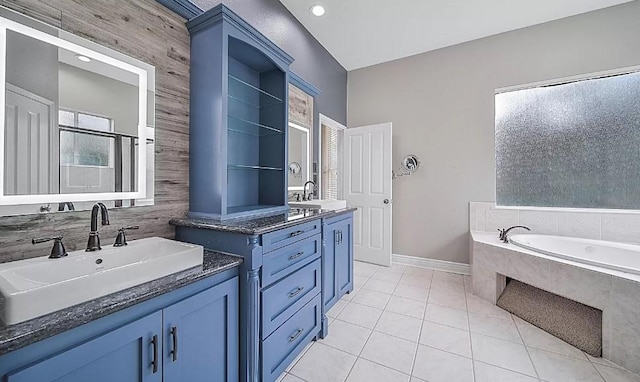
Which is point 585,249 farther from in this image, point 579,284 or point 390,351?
point 390,351

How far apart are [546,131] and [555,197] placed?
79 centimetres

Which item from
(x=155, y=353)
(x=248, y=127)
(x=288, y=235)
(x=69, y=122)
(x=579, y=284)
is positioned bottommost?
(x=579, y=284)

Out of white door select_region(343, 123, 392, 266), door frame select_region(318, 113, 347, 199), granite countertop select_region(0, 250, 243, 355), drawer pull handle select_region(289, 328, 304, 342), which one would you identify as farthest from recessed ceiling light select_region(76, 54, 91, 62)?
white door select_region(343, 123, 392, 266)

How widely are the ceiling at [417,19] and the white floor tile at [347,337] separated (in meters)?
3.09

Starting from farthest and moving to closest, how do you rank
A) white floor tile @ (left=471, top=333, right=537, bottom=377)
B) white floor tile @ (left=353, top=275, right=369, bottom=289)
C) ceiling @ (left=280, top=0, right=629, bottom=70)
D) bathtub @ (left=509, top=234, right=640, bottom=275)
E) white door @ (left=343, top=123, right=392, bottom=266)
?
1. white door @ (left=343, top=123, right=392, bottom=266)
2. white floor tile @ (left=353, top=275, right=369, bottom=289)
3. ceiling @ (left=280, top=0, right=629, bottom=70)
4. bathtub @ (left=509, top=234, right=640, bottom=275)
5. white floor tile @ (left=471, top=333, right=537, bottom=377)

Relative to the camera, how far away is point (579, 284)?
6.33 ft

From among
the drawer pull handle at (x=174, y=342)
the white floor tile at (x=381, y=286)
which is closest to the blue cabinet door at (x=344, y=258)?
the white floor tile at (x=381, y=286)

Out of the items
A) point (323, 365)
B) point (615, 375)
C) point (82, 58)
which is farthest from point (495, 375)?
point (82, 58)

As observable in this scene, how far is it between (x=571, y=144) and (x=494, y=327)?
2.36 meters

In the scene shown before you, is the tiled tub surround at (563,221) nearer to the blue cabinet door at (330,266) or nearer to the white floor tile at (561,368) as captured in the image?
the white floor tile at (561,368)

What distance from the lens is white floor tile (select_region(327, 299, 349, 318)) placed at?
2.36 meters

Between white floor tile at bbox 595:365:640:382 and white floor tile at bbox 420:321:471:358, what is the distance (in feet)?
2.40

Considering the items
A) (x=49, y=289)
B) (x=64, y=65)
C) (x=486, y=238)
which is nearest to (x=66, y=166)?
(x=64, y=65)

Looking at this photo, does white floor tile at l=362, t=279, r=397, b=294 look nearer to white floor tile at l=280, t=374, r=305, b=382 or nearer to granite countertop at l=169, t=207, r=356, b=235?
white floor tile at l=280, t=374, r=305, b=382
